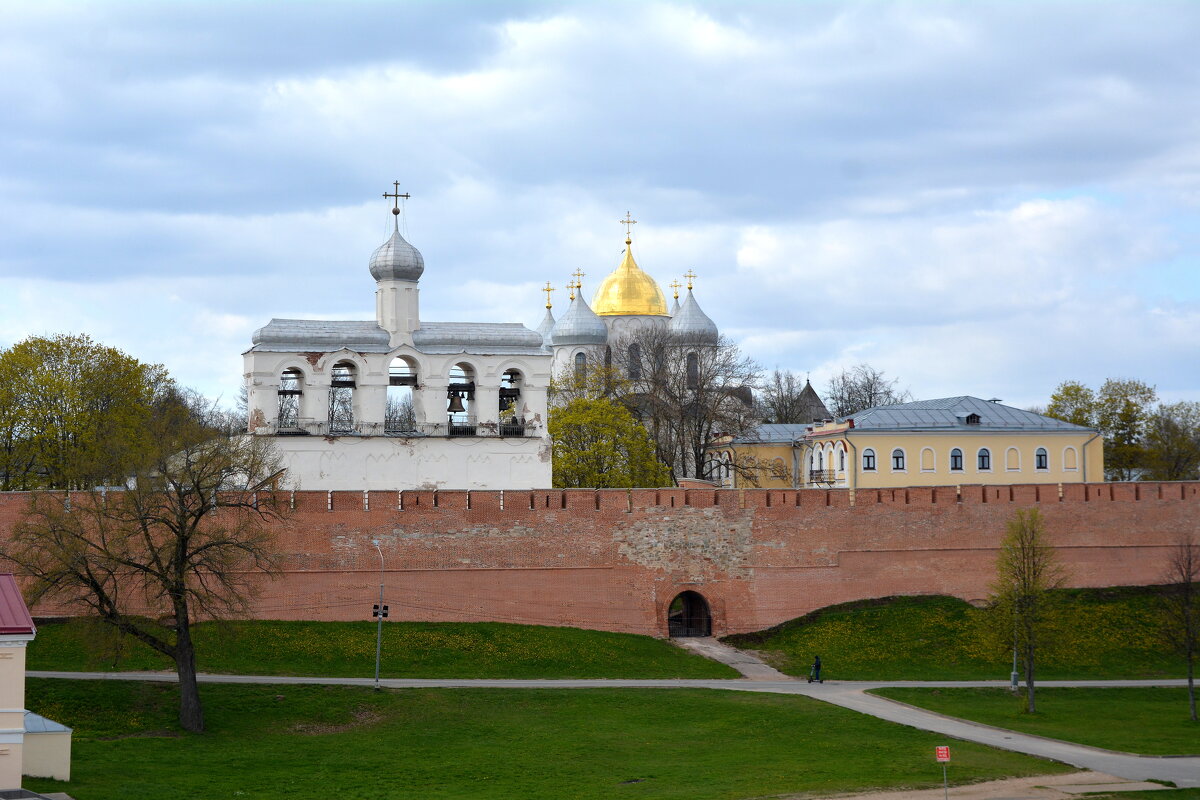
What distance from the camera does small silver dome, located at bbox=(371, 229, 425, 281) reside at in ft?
123

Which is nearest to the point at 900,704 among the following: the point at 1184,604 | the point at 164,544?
the point at 1184,604

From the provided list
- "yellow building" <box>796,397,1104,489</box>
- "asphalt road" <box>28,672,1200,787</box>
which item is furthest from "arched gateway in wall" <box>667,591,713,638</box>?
"yellow building" <box>796,397,1104,489</box>

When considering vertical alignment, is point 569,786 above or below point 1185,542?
below

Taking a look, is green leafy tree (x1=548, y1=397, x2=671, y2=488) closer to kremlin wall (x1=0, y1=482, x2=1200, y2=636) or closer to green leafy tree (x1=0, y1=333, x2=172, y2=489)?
kremlin wall (x1=0, y1=482, x2=1200, y2=636)

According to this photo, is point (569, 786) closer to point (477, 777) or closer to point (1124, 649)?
point (477, 777)

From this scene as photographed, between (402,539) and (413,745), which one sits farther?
(402,539)

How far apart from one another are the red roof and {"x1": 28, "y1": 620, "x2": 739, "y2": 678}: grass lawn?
23.6 feet

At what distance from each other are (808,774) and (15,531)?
40.5ft

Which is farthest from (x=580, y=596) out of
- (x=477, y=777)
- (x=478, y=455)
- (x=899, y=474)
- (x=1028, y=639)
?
(x=899, y=474)

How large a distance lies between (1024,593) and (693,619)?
753 cm

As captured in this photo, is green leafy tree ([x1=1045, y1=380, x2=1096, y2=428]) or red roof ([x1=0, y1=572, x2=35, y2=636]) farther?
green leafy tree ([x1=1045, y1=380, x2=1096, y2=428])

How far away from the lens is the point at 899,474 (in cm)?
4472

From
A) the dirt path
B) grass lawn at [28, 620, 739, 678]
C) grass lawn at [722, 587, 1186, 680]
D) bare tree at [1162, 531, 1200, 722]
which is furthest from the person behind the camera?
grass lawn at [722, 587, 1186, 680]

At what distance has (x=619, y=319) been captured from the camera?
60.2 m
